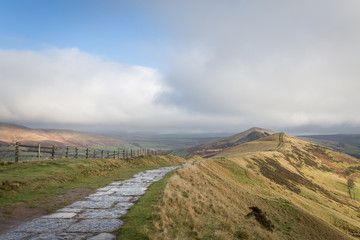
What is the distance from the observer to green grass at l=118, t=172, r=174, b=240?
7177mm

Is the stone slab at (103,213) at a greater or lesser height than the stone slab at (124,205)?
greater

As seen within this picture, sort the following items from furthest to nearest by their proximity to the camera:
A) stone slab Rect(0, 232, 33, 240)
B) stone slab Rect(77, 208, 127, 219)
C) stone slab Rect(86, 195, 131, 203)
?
stone slab Rect(86, 195, 131, 203), stone slab Rect(77, 208, 127, 219), stone slab Rect(0, 232, 33, 240)

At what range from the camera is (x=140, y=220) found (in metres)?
8.56

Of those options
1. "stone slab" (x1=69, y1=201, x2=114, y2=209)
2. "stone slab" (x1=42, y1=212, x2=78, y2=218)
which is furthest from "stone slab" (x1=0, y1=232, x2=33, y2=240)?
"stone slab" (x1=69, y1=201, x2=114, y2=209)

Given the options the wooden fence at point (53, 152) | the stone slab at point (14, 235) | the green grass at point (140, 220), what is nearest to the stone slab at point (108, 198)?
the green grass at point (140, 220)

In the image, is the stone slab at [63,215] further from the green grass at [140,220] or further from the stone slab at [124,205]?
the green grass at [140,220]

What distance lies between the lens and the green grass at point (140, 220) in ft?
23.5

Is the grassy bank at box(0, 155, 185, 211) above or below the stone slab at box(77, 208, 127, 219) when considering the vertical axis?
below

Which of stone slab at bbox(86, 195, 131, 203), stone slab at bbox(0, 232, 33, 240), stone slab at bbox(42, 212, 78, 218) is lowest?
stone slab at bbox(86, 195, 131, 203)

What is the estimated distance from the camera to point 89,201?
11562 millimetres

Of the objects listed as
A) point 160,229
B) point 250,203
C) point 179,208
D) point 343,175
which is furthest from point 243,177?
point 343,175

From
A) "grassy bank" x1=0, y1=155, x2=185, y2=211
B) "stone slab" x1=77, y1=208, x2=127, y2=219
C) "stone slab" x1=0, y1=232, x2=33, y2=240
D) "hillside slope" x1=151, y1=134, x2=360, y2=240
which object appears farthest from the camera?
"grassy bank" x1=0, y1=155, x2=185, y2=211

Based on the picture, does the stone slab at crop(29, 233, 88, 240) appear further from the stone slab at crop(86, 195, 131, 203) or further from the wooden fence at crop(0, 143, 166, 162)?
the wooden fence at crop(0, 143, 166, 162)

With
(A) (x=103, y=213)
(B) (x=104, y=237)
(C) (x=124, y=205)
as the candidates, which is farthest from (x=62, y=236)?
(C) (x=124, y=205)
